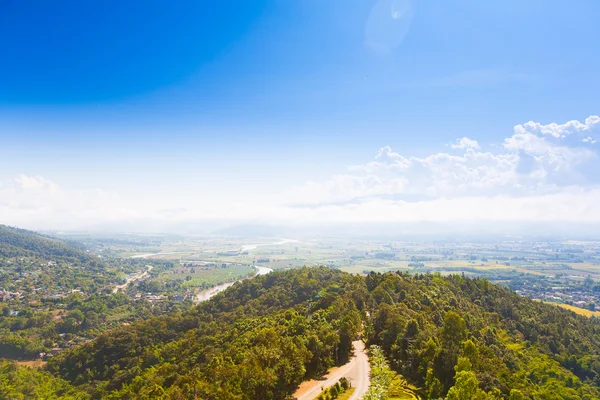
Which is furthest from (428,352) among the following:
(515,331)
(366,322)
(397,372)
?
(515,331)

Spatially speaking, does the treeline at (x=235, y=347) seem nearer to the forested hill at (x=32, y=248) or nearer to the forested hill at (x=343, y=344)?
the forested hill at (x=343, y=344)

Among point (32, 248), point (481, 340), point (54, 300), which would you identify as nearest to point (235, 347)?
point (481, 340)

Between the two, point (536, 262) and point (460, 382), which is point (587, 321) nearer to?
point (460, 382)

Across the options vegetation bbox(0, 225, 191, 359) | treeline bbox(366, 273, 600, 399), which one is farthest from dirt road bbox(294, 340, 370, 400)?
vegetation bbox(0, 225, 191, 359)

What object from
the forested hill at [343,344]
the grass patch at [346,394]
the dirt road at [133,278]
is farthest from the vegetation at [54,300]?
the grass patch at [346,394]

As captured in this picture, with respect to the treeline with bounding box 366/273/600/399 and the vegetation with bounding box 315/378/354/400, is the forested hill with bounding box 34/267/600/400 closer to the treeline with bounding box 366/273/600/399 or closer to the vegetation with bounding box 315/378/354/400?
the treeline with bounding box 366/273/600/399
